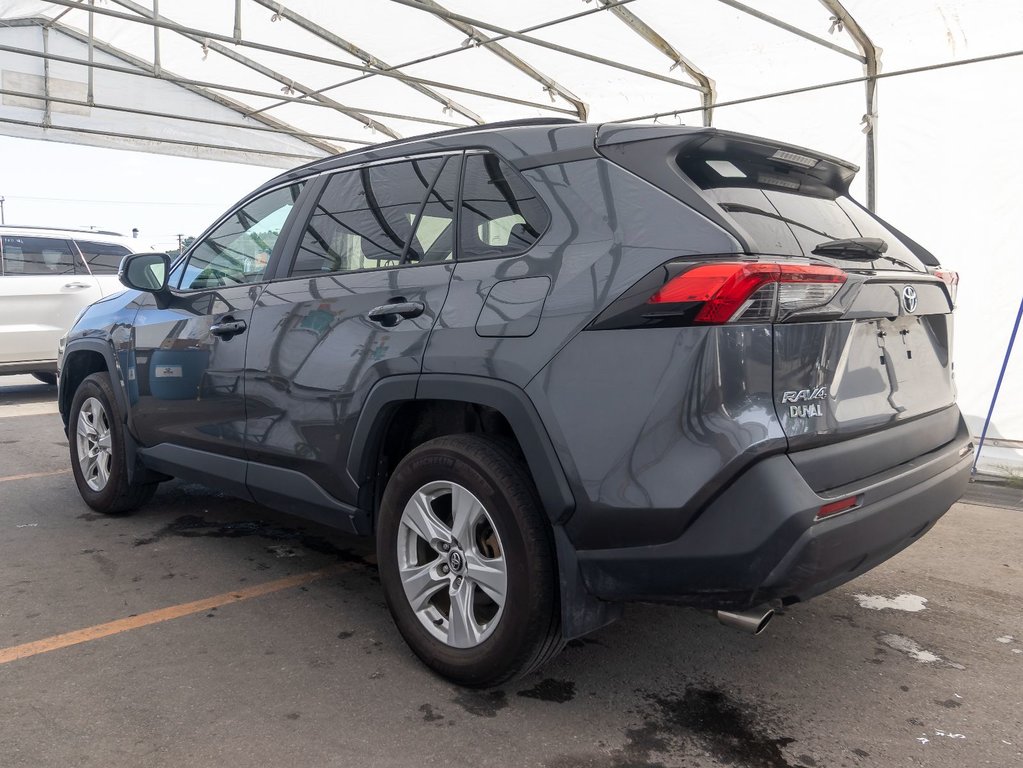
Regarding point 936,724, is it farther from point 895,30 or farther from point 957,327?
point 895,30

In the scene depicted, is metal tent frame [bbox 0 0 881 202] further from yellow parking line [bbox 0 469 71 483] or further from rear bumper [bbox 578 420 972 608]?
rear bumper [bbox 578 420 972 608]

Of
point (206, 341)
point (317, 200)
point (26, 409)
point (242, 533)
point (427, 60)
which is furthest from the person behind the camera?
point (427, 60)

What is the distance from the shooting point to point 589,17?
907 centimetres

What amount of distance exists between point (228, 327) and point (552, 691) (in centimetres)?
202

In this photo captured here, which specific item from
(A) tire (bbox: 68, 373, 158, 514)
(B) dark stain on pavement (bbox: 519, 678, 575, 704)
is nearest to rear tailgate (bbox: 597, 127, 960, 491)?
(B) dark stain on pavement (bbox: 519, 678, 575, 704)

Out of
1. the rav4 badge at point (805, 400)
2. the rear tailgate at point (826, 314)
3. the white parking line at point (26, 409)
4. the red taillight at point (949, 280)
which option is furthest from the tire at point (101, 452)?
the white parking line at point (26, 409)

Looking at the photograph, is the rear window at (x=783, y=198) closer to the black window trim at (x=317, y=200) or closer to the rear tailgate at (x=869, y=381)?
the rear tailgate at (x=869, y=381)

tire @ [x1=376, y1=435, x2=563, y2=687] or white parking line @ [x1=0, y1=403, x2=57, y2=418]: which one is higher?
tire @ [x1=376, y1=435, x2=563, y2=687]

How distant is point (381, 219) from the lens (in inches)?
125

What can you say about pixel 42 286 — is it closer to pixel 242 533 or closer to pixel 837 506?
pixel 242 533

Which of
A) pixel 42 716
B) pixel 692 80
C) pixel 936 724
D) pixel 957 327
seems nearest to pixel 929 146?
pixel 957 327

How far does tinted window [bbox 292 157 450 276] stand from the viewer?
9.62ft

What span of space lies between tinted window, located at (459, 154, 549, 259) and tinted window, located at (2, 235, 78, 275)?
812cm

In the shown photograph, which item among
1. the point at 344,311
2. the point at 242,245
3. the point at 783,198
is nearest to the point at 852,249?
the point at 783,198
